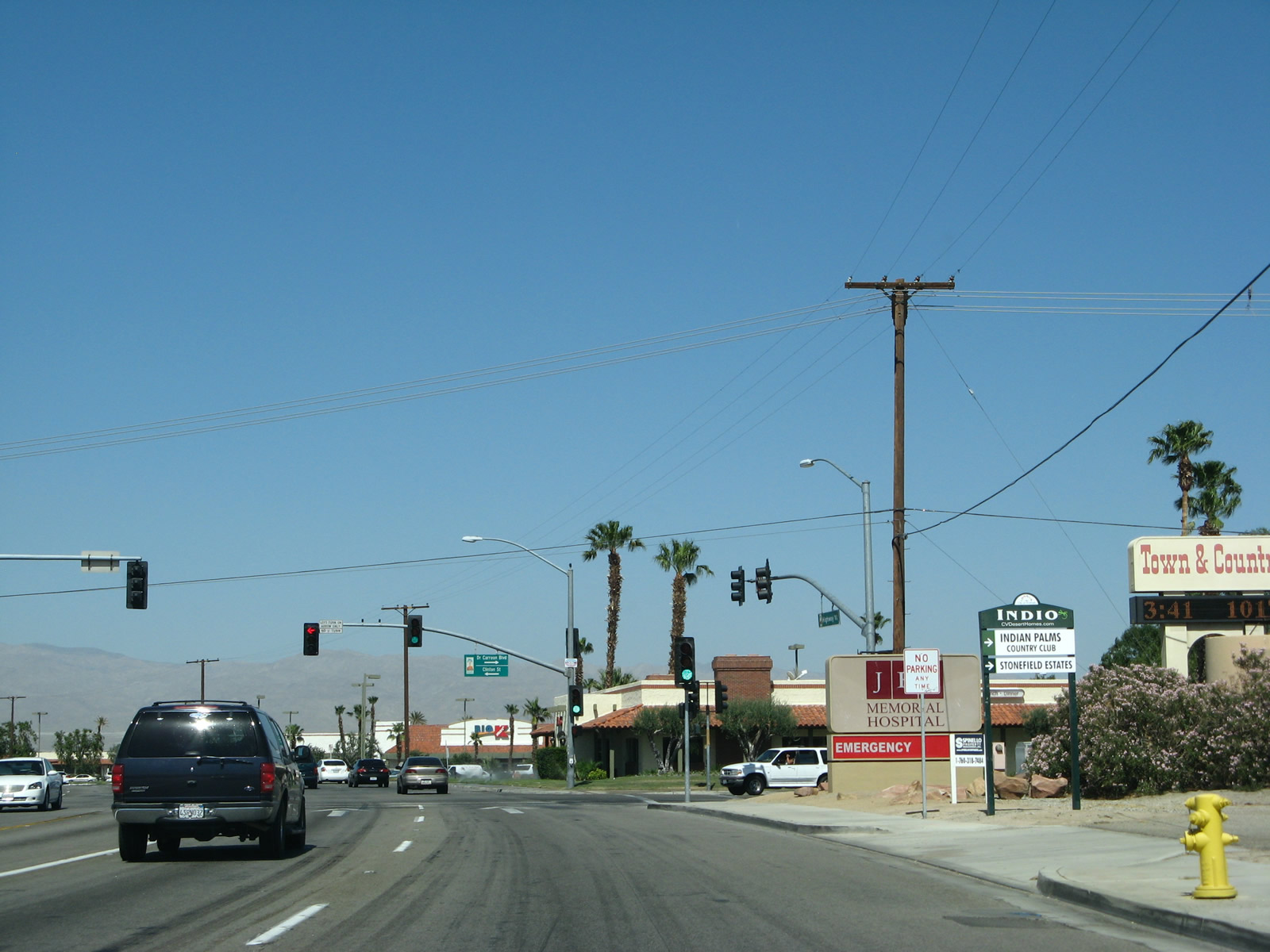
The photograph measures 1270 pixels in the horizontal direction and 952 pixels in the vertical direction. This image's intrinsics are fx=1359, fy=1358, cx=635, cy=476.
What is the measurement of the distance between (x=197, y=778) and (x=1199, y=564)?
27379 millimetres

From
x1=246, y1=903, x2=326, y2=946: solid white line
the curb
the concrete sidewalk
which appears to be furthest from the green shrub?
x1=246, y1=903, x2=326, y2=946: solid white line

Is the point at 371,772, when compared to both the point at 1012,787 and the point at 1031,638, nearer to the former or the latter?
the point at 1012,787

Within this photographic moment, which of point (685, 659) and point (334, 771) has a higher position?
point (685, 659)

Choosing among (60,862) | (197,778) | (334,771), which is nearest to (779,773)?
(60,862)

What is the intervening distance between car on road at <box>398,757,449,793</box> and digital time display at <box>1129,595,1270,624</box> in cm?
2738

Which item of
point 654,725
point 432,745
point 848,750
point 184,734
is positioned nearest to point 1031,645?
point 848,750

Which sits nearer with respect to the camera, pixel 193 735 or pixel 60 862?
pixel 193 735

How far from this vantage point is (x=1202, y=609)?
115ft

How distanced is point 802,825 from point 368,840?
7650mm

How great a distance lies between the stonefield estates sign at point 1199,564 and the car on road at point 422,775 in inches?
1083

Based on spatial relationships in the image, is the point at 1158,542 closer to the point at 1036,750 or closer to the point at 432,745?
the point at 1036,750

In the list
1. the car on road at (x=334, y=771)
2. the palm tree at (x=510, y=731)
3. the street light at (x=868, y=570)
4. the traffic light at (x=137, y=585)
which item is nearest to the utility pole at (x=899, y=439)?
the street light at (x=868, y=570)

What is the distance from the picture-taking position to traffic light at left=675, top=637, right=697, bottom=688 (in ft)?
115

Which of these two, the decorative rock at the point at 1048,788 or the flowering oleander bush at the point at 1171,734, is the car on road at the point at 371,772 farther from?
the flowering oleander bush at the point at 1171,734
